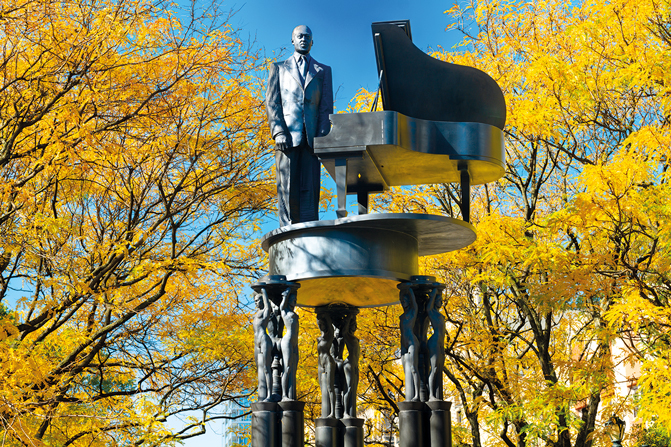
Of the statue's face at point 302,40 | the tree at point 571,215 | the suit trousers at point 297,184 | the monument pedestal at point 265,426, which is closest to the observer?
the monument pedestal at point 265,426

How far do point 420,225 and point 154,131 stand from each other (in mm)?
5610

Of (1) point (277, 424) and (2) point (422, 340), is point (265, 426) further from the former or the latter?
(2) point (422, 340)

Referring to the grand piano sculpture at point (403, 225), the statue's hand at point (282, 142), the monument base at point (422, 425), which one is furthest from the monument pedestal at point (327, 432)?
the statue's hand at point (282, 142)

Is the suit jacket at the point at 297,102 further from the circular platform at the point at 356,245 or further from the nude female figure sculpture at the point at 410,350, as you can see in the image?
the nude female figure sculpture at the point at 410,350

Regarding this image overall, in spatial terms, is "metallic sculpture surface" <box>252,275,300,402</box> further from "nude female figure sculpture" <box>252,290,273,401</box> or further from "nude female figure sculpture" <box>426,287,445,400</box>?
"nude female figure sculpture" <box>426,287,445,400</box>

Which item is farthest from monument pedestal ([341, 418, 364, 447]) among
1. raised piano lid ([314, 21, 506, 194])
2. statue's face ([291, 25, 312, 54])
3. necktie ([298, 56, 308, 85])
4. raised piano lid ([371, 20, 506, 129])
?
statue's face ([291, 25, 312, 54])

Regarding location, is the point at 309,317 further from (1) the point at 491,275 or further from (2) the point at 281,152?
(2) the point at 281,152

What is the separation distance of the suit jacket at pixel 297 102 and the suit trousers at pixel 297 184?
0.53 feet

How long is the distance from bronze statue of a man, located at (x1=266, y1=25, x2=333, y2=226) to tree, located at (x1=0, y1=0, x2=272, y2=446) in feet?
8.33

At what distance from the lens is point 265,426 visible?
18.9ft

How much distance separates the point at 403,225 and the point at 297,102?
5.74 feet

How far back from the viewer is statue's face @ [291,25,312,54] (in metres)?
7.18

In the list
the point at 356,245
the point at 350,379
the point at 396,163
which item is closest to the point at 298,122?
the point at 396,163

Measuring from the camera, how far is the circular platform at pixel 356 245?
6156 mm
